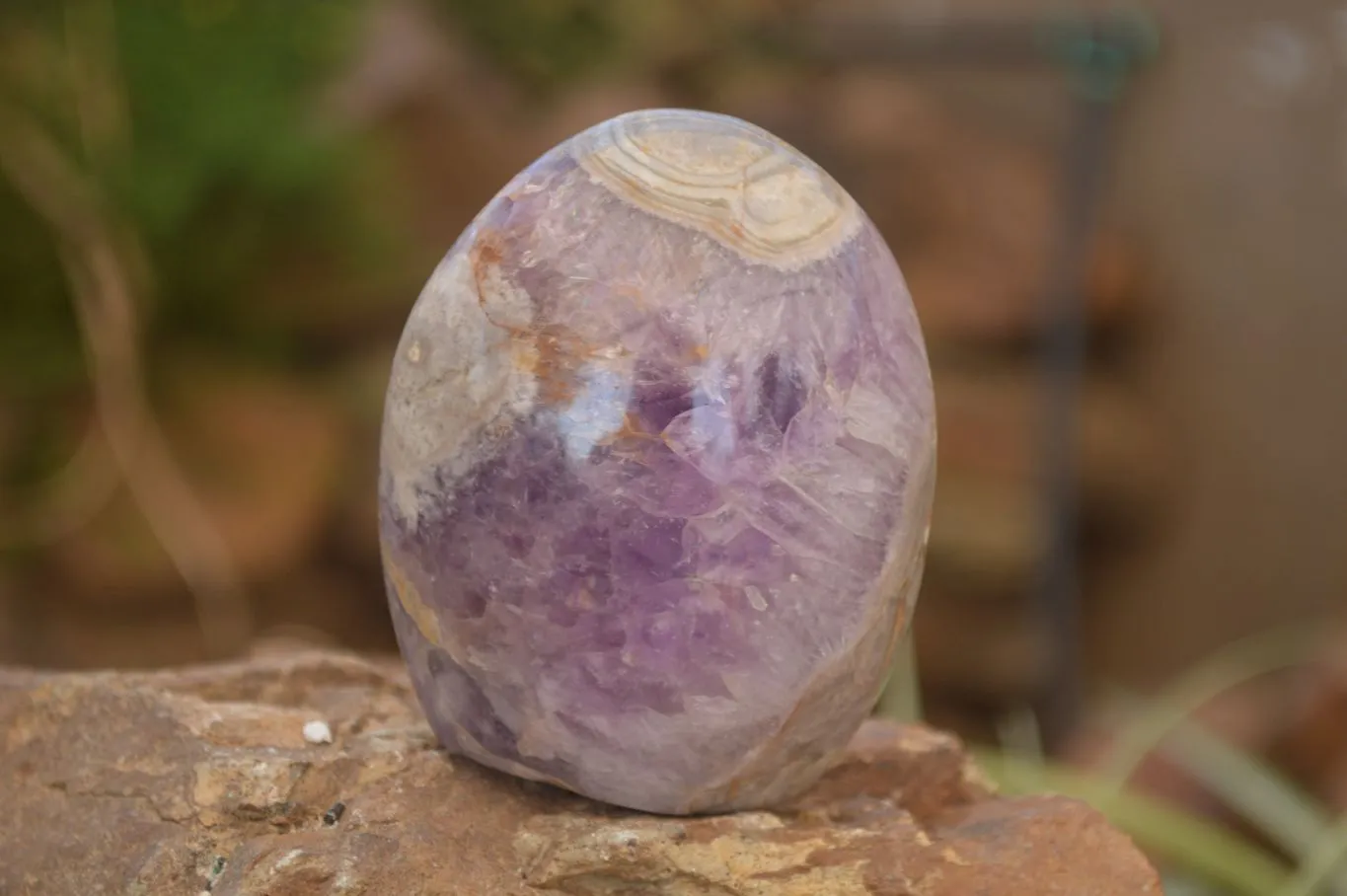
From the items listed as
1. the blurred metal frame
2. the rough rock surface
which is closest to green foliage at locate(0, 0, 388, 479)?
the rough rock surface

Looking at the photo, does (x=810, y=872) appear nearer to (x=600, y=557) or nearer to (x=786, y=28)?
(x=600, y=557)

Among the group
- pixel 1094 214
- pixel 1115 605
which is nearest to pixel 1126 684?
pixel 1115 605

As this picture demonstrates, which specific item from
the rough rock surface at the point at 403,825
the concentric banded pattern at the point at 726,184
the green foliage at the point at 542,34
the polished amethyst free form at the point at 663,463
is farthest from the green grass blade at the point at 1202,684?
the green foliage at the point at 542,34

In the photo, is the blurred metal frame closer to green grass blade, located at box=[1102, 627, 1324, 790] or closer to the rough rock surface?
green grass blade, located at box=[1102, 627, 1324, 790]

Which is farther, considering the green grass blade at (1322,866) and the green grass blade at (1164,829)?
the green grass blade at (1164,829)

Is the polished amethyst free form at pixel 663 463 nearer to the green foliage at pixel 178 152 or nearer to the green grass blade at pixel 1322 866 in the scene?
the green grass blade at pixel 1322 866

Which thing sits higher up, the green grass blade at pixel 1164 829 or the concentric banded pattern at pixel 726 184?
the concentric banded pattern at pixel 726 184

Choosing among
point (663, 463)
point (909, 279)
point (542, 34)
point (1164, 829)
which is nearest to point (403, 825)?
point (663, 463)
